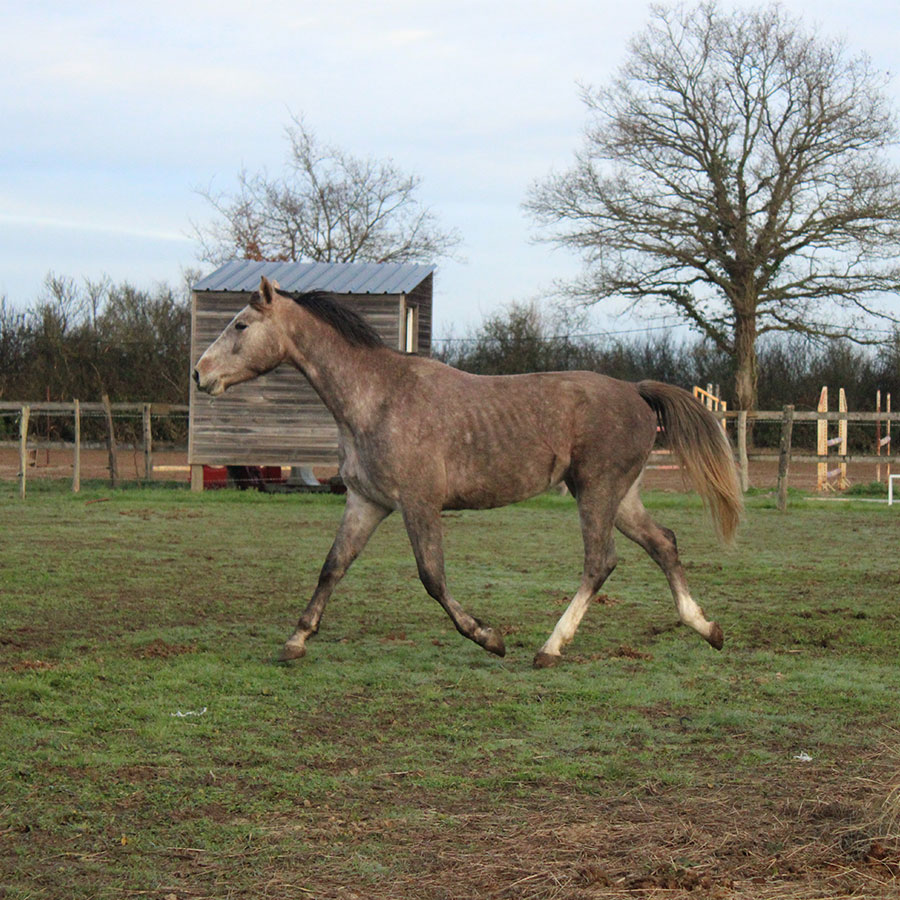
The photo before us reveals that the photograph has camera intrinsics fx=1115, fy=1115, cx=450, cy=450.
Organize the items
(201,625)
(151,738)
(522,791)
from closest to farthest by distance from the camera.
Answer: (522,791), (151,738), (201,625)

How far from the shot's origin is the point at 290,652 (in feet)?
19.0

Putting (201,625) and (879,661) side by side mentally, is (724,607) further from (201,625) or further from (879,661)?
(201,625)

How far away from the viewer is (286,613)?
7.45m

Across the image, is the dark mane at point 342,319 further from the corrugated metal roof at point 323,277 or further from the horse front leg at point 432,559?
the corrugated metal roof at point 323,277

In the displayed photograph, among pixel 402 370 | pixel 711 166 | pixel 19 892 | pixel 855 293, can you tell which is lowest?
pixel 19 892

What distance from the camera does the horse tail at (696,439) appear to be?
6535mm

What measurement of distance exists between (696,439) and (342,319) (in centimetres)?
218

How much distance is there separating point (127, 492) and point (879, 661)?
14.7 meters

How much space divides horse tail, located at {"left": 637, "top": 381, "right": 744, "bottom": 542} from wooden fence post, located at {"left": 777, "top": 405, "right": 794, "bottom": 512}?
426 inches

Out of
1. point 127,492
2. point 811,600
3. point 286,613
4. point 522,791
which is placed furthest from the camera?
point 127,492

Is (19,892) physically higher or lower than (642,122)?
lower

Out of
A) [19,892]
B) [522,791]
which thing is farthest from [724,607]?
[19,892]

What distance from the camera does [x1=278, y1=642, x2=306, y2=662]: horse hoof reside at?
5.79 meters

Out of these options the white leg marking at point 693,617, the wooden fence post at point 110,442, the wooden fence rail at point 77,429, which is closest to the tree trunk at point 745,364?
the wooden fence rail at point 77,429
